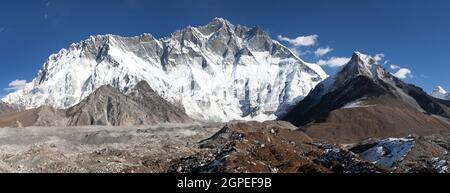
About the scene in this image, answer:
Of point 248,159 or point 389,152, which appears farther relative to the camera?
point 389,152

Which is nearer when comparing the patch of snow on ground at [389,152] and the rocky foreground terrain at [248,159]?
the rocky foreground terrain at [248,159]

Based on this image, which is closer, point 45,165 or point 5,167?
point 5,167

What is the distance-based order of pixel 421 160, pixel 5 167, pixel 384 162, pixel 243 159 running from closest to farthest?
pixel 243 159, pixel 5 167, pixel 421 160, pixel 384 162

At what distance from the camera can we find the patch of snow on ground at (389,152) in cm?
9269

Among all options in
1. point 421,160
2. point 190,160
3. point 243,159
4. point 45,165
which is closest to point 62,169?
point 45,165

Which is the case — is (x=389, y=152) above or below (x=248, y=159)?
above

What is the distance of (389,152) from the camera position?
99125 mm

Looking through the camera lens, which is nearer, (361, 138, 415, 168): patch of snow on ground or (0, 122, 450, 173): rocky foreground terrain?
(0, 122, 450, 173): rocky foreground terrain

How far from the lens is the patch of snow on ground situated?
3649 inches
